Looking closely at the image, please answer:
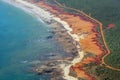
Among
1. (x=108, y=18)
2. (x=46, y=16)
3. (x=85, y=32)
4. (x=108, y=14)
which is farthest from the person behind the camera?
(x=46, y=16)

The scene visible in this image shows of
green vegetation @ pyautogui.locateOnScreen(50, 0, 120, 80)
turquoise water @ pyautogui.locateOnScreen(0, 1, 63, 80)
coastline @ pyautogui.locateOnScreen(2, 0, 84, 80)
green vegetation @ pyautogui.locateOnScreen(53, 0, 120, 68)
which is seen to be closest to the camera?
green vegetation @ pyautogui.locateOnScreen(50, 0, 120, 80)

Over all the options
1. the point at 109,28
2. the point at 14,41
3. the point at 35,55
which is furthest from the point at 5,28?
the point at 109,28

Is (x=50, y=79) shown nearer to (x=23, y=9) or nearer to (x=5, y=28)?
(x=5, y=28)

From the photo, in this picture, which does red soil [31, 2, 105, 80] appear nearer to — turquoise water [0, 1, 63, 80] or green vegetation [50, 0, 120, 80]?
green vegetation [50, 0, 120, 80]

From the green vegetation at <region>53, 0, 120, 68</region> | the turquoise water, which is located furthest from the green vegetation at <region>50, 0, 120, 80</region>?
the turquoise water

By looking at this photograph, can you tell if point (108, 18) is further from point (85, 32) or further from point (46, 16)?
point (46, 16)

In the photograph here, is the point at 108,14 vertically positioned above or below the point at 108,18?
above

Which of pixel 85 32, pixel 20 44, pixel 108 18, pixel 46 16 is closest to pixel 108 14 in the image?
pixel 108 18
